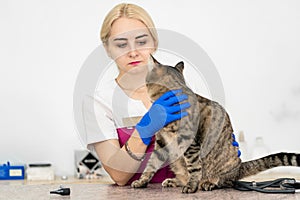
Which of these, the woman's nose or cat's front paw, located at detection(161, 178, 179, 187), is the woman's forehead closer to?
the woman's nose

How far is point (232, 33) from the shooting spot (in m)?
2.76

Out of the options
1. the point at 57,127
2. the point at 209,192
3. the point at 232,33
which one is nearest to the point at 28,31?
the point at 57,127

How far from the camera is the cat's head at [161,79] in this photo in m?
1.40

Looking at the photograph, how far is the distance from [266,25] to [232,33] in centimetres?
19

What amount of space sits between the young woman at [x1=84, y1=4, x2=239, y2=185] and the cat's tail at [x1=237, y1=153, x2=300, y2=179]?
0.89ft

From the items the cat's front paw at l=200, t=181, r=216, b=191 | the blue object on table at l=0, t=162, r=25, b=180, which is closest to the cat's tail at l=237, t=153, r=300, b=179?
the cat's front paw at l=200, t=181, r=216, b=191

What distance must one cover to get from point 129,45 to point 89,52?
104cm

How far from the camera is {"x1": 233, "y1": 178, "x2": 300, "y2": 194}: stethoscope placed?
133cm

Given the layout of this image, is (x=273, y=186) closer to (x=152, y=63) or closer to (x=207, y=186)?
(x=207, y=186)

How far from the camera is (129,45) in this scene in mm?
1709

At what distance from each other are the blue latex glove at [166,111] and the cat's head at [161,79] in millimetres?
38

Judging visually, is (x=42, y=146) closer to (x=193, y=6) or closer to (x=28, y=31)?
(x=28, y=31)

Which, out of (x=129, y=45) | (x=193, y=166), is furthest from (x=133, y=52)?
(x=193, y=166)

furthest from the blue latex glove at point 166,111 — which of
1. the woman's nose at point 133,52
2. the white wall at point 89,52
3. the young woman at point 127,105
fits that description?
the white wall at point 89,52
